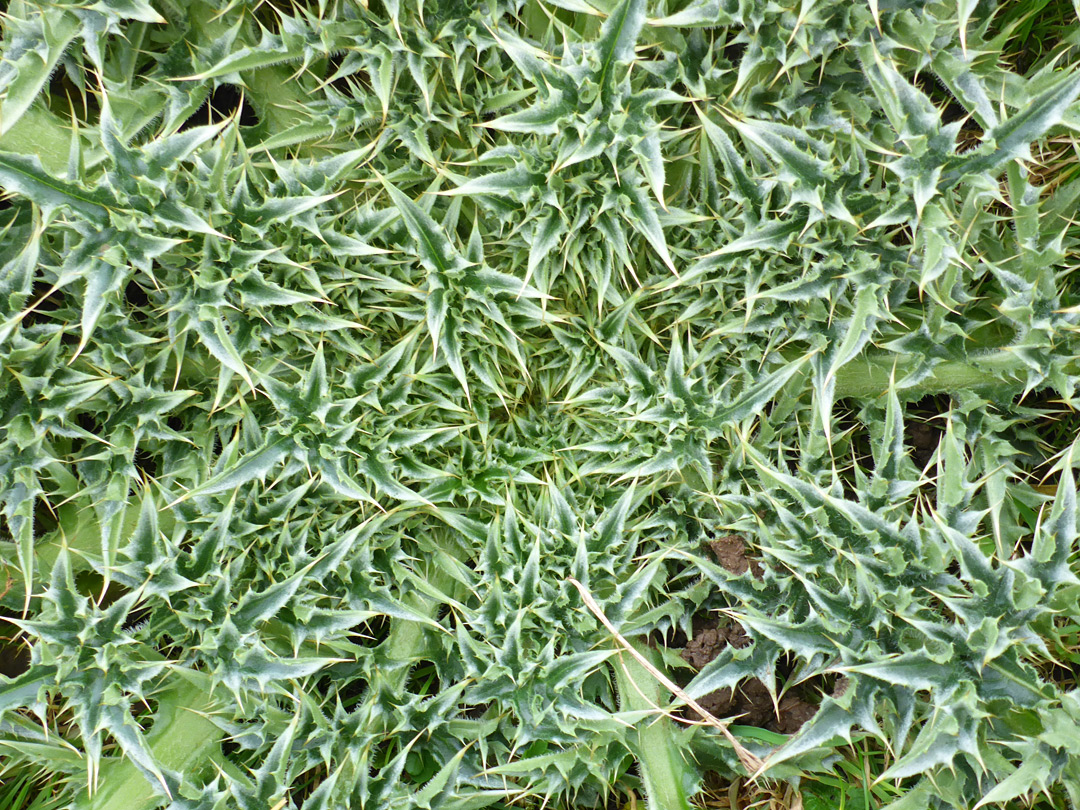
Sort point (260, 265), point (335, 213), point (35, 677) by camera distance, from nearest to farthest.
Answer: point (35, 677) → point (260, 265) → point (335, 213)

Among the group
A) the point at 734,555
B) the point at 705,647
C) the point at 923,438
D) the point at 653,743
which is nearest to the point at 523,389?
the point at 734,555

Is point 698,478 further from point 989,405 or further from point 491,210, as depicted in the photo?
point 491,210

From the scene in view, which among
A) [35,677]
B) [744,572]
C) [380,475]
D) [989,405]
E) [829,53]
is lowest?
[35,677]

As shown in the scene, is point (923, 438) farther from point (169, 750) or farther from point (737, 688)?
point (169, 750)

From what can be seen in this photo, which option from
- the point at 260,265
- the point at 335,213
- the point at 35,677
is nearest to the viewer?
the point at 35,677

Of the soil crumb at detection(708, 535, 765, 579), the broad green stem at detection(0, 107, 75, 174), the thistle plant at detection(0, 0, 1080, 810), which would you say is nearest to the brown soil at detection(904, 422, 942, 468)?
the thistle plant at detection(0, 0, 1080, 810)

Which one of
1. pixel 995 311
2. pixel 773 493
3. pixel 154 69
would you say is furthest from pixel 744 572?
pixel 154 69

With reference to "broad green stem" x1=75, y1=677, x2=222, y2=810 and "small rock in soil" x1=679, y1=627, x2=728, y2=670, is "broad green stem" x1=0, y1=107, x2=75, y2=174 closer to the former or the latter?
"broad green stem" x1=75, y1=677, x2=222, y2=810
